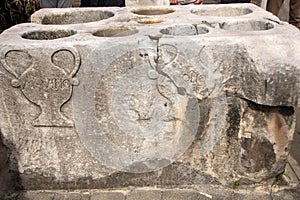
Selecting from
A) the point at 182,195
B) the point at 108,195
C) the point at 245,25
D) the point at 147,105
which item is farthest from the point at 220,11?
the point at 108,195

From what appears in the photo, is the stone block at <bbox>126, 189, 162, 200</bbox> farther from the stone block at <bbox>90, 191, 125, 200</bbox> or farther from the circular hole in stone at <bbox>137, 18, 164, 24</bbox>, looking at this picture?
the circular hole in stone at <bbox>137, 18, 164, 24</bbox>

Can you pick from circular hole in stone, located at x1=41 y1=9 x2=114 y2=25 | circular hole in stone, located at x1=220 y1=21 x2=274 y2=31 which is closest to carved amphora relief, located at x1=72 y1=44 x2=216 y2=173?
circular hole in stone, located at x1=220 y1=21 x2=274 y2=31

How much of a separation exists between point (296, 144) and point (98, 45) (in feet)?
5.45

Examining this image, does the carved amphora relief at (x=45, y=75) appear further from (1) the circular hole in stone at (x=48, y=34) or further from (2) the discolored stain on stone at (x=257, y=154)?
(2) the discolored stain on stone at (x=257, y=154)

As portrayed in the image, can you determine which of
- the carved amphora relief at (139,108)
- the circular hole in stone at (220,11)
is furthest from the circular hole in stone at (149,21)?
the carved amphora relief at (139,108)

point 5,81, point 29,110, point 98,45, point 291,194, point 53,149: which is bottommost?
point 291,194

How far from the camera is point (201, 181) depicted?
215 centimetres

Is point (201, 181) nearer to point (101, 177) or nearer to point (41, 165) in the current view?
point (101, 177)

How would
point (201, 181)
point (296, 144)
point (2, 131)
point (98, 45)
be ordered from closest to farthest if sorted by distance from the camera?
point (98, 45) < point (2, 131) < point (201, 181) < point (296, 144)

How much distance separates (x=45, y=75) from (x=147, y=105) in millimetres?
571

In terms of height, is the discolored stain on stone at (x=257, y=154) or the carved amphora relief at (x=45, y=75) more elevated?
the carved amphora relief at (x=45, y=75)

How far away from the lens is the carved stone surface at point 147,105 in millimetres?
1863

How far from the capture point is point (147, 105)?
1974 mm

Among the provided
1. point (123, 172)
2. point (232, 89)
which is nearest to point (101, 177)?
point (123, 172)
